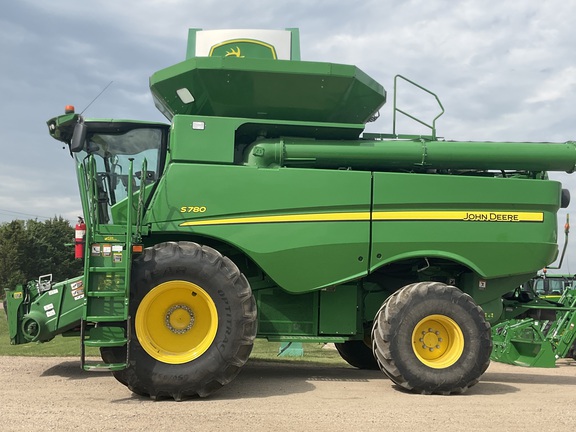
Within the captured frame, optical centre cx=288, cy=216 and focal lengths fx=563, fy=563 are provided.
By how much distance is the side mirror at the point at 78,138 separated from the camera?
6105 millimetres

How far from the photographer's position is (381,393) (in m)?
6.42

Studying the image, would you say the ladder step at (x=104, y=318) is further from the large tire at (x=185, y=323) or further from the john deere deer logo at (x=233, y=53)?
the john deere deer logo at (x=233, y=53)

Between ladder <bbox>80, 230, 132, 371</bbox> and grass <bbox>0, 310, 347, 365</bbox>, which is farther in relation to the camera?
grass <bbox>0, 310, 347, 365</bbox>

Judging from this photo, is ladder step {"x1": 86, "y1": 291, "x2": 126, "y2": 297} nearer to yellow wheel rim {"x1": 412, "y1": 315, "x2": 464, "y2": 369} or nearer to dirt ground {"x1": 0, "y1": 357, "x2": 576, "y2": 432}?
dirt ground {"x1": 0, "y1": 357, "x2": 576, "y2": 432}

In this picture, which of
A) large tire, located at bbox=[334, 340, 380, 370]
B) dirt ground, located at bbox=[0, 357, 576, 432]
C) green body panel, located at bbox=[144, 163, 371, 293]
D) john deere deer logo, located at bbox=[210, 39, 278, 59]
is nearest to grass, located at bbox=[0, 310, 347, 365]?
large tire, located at bbox=[334, 340, 380, 370]

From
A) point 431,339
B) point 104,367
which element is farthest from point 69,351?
point 431,339

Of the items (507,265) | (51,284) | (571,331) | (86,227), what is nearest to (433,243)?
(507,265)

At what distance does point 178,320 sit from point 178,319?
1cm

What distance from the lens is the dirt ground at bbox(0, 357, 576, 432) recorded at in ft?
15.6

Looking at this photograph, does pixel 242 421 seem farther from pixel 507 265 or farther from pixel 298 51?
pixel 298 51

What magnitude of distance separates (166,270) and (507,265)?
13.7ft

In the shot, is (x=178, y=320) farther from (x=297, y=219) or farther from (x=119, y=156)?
(x=119, y=156)

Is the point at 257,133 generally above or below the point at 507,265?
above

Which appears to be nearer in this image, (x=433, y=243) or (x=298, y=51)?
(x=433, y=243)
